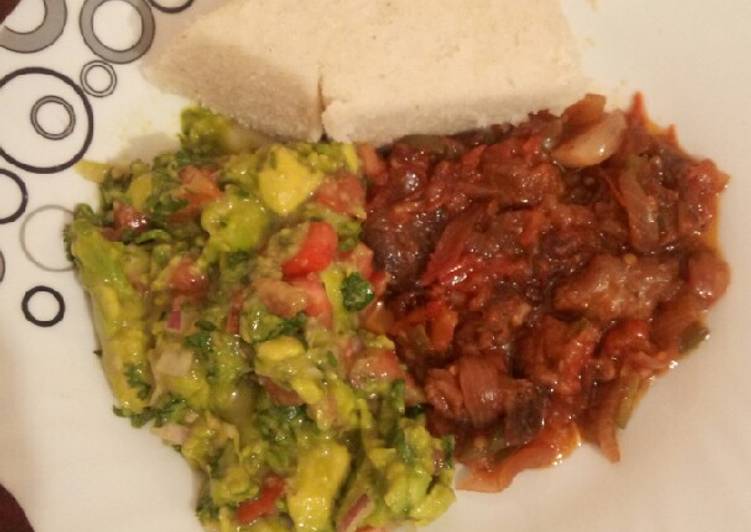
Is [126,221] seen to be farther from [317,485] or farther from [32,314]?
[317,485]

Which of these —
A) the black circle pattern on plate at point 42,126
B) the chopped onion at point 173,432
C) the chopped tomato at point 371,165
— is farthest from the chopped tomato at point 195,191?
the chopped onion at point 173,432

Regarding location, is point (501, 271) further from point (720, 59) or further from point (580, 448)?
point (720, 59)

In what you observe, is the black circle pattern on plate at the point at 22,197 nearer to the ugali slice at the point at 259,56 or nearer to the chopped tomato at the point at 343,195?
the ugali slice at the point at 259,56

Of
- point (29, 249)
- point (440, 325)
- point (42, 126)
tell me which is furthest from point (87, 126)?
point (440, 325)

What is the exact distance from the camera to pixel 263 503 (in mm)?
3059

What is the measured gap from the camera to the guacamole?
2957 millimetres

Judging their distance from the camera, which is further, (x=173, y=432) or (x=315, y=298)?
(x=173, y=432)

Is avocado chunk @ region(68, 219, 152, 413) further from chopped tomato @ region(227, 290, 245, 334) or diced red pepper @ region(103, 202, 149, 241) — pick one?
chopped tomato @ region(227, 290, 245, 334)

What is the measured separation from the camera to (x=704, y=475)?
10.8ft

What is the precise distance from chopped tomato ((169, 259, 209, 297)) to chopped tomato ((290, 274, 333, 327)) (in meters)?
0.39

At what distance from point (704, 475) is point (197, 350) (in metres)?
2.11

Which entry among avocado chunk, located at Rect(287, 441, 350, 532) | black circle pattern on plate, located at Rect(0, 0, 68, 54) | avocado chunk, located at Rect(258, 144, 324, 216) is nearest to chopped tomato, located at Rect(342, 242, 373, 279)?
avocado chunk, located at Rect(258, 144, 324, 216)

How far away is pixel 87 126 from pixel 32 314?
2.63 feet

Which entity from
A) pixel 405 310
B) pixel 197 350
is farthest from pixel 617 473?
pixel 197 350
